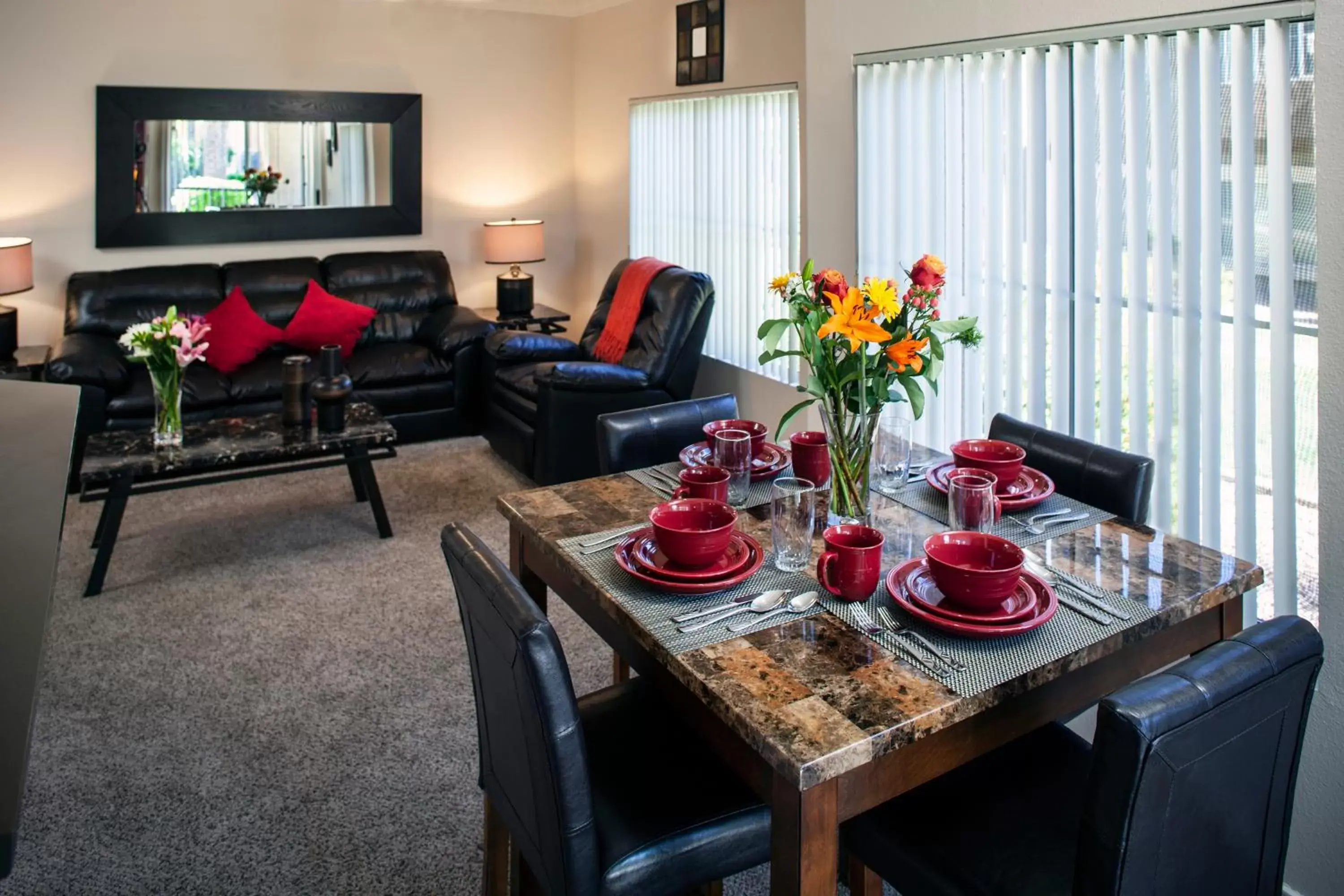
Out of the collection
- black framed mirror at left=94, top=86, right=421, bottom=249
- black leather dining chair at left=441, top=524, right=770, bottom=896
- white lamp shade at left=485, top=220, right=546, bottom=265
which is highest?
black framed mirror at left=94, top=86, right=421, bottom=249

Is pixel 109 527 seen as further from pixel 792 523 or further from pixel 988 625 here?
Result: pixel 988 625

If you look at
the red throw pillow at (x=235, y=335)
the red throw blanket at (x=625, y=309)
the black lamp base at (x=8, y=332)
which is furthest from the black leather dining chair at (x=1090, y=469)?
the black lamp base at (x=8, y=332)

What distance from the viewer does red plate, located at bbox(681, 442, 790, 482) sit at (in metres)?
2.45

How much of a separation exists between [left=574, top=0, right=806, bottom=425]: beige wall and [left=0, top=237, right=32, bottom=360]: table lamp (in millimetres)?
3070

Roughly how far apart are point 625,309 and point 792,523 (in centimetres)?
359

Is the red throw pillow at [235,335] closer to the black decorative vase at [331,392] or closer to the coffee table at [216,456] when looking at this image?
the coffee table at [216,456]

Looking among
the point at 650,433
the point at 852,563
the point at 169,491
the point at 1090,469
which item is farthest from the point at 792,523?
the point at 169,491

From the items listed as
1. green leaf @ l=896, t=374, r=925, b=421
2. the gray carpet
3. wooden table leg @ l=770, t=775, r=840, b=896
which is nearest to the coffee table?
the gray carpet

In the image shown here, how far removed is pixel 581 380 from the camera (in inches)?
187

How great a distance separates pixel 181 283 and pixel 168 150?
0.76 metres

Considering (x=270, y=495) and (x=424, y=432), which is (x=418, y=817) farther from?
(x=424, y=432)

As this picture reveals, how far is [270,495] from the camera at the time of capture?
501cm

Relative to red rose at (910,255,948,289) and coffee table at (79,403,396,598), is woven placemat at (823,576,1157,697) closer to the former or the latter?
red rose at (910,255,948,289)

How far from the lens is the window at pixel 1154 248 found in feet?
7.15
